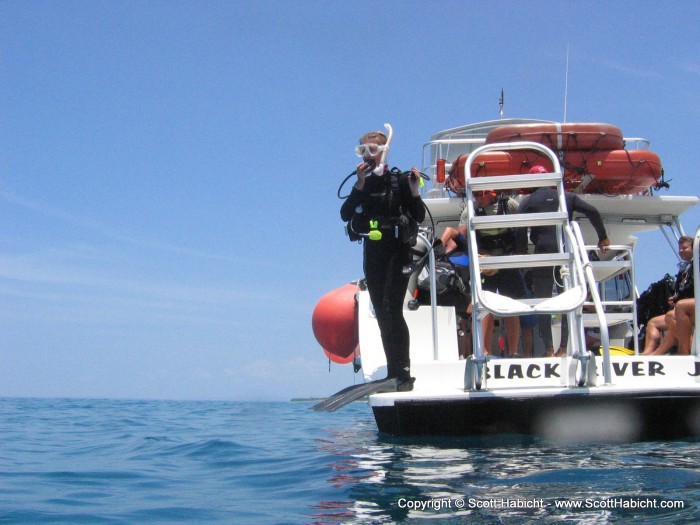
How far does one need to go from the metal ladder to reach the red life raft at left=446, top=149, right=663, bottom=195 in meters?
2.31

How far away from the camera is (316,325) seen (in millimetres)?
9047

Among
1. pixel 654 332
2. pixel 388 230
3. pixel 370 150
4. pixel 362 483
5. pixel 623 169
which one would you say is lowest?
pixel 362 483

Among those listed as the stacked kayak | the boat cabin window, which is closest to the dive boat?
the stacked kayak

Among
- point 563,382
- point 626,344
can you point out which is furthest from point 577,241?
point 626,344

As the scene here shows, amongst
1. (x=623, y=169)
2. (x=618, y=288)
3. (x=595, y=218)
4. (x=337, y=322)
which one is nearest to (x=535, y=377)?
(x=595, y=218)

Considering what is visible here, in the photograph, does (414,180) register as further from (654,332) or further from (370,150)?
(654,332)

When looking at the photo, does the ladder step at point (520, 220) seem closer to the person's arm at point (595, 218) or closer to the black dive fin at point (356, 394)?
the person's arm at point (595, 218)

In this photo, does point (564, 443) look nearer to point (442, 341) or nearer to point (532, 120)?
point (442, 341)

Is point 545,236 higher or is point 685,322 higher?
point 545,236

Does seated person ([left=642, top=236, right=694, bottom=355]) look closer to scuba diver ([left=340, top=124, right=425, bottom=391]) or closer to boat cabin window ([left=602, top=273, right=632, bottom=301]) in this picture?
scuba diver ([left=340, top=124, right=425, bottom=391])

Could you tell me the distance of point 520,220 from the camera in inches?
177

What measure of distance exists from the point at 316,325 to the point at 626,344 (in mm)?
3535

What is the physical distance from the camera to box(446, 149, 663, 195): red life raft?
7367mm

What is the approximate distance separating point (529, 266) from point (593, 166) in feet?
11.5
